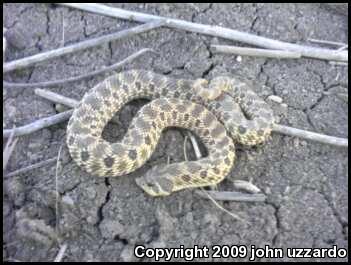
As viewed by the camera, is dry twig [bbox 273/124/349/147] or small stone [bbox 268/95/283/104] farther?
small stone [bbox 268/95/283/104]

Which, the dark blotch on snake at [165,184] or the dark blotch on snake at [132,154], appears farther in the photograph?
the dark blotch on snake at [132,154]

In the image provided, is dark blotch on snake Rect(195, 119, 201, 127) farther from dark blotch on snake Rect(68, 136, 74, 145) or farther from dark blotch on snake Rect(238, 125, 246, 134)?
dark blotch on snake Rect(68, 136, 74, 145)

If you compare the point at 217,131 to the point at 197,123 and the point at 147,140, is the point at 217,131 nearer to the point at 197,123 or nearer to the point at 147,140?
the point at 197,123

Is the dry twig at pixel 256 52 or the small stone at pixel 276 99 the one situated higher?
the dry twig at pixel 256 52

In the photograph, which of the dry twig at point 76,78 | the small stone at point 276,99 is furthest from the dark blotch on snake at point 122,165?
the small stone at point 276,99

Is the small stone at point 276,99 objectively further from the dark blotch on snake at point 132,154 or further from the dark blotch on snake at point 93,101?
the dark blotch on snake at point 93,101

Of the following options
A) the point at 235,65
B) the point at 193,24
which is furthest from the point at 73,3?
the point at 235,65

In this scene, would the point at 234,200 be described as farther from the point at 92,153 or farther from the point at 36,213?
the point at 36,213

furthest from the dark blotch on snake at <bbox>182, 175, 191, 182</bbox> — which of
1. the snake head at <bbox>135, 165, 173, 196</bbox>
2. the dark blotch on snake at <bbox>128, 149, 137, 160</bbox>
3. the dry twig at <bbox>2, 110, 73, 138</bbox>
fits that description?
the dry twig at <bbox>2, 110, 73, 138</bbox>
